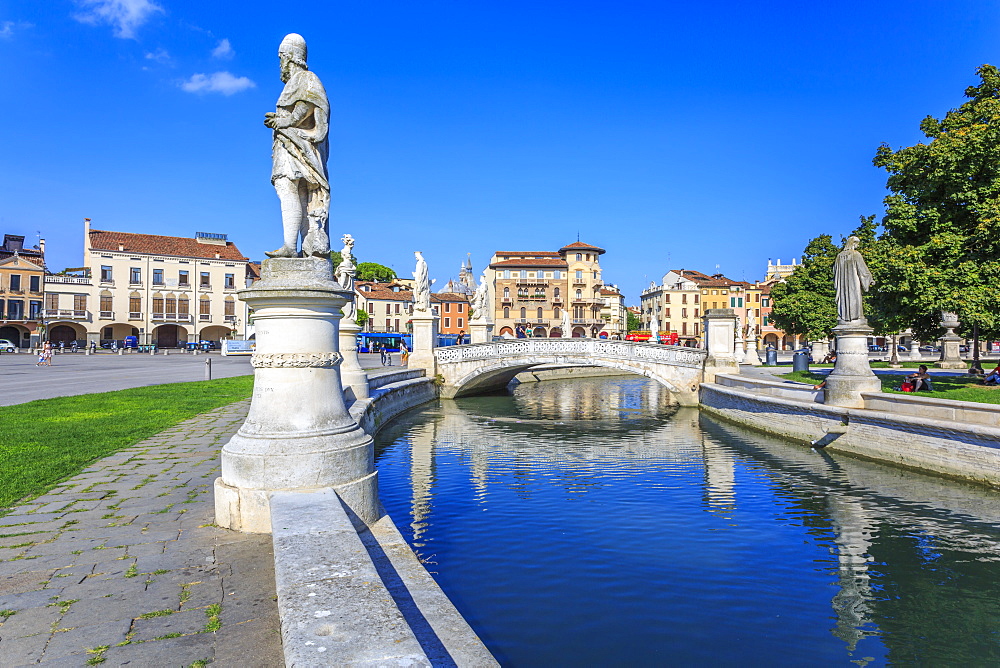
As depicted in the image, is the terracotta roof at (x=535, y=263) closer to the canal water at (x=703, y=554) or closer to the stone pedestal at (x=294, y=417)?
the canal water at (x=703, y=554)

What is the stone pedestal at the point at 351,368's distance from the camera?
16203 millimetres

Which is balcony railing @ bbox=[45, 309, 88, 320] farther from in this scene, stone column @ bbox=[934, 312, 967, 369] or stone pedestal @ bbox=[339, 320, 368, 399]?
stone column @ bbox=[934, 312, 967, 369]

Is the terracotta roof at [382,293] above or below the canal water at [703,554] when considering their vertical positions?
above

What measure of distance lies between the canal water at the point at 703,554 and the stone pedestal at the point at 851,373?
5.08 feet

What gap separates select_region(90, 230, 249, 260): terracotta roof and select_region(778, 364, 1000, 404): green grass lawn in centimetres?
6581

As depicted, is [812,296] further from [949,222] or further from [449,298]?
[449,298]

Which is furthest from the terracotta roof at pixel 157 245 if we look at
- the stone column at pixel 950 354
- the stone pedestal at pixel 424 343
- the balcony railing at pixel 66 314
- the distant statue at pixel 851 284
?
the distant statue at pixel 851 284

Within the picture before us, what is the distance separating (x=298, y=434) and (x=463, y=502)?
5.78 m

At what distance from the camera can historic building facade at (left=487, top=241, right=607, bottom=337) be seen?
93.6 m

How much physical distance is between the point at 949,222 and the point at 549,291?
76.5 meters

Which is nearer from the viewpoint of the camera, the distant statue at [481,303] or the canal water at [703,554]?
the canal water at [703,554]

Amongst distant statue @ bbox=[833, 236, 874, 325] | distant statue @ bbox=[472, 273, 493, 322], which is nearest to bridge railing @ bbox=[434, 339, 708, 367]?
distant statue @ bbox=[472, 273, 493, 322]

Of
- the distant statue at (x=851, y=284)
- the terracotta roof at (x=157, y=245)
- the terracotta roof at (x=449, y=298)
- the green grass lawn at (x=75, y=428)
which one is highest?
the terracotta roof at (x=157, y=245)

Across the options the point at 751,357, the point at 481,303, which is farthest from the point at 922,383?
the point at 751,357
